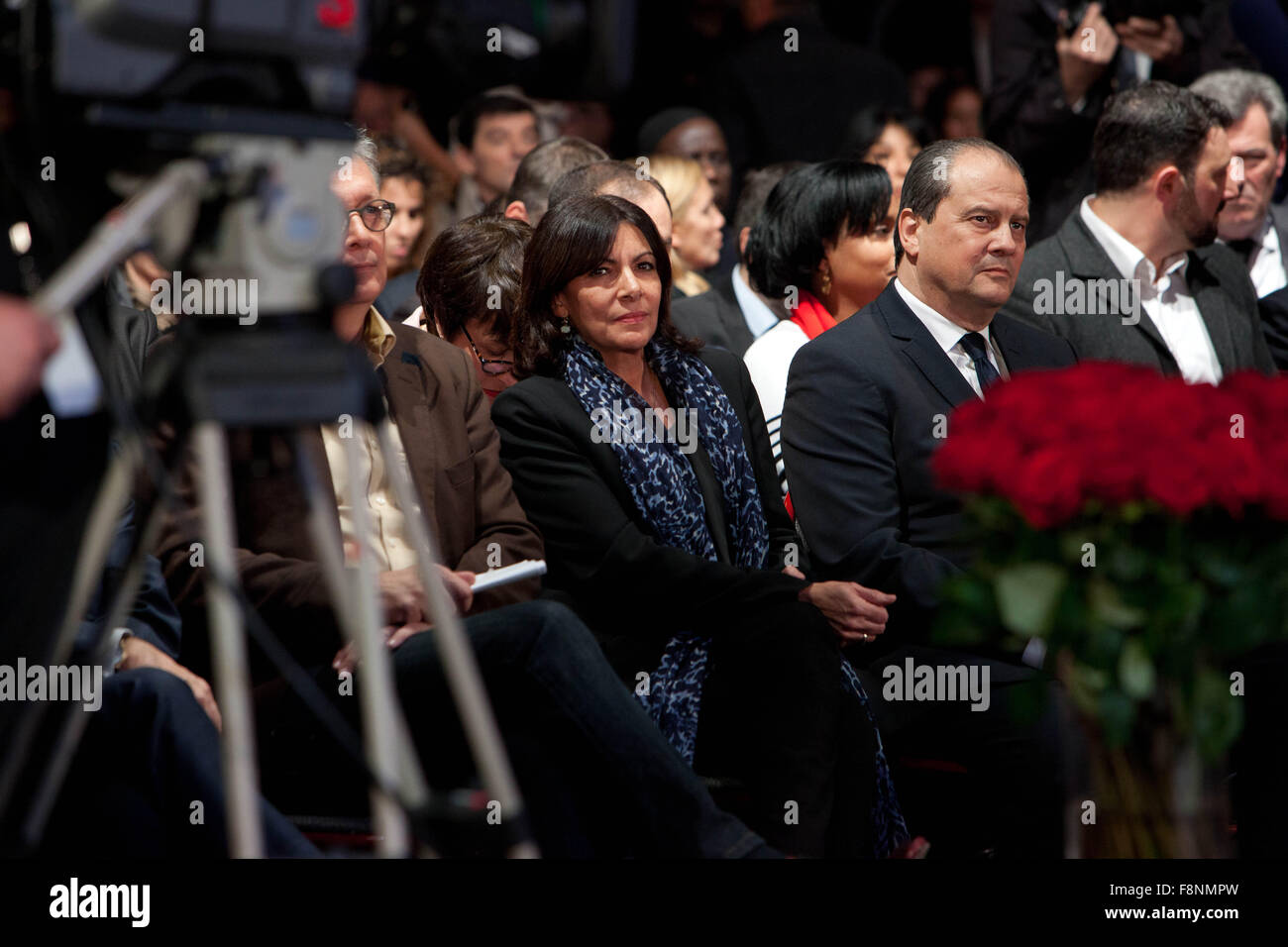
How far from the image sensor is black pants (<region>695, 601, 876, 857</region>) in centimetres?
294

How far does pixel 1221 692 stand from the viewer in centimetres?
192

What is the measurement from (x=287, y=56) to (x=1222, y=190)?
3.17 m

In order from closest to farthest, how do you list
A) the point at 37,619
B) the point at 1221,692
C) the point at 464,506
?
the point at 1221,692 < the point at 37,619 < the point at 464,506

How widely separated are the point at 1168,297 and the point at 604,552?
1963 millimetres

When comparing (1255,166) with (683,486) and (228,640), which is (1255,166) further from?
(228,640)

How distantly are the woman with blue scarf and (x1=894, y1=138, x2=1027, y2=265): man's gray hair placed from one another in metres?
0.60

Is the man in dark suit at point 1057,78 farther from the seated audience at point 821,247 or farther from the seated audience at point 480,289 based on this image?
the seated audience at point 480,289

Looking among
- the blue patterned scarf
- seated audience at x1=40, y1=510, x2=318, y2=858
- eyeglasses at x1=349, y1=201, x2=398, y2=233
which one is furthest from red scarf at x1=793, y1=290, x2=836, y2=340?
seated audience at x1=40, y1=510, x2=318, y2=858

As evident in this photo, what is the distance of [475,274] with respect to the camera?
3664mm

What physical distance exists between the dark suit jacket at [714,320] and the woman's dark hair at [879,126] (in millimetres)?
1261

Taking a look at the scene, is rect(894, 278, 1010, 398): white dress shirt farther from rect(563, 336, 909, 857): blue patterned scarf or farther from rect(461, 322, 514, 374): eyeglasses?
rect(461, 322, 514, 374): eyeglasses

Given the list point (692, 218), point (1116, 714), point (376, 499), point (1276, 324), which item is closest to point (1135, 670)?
point (1116, 714)
